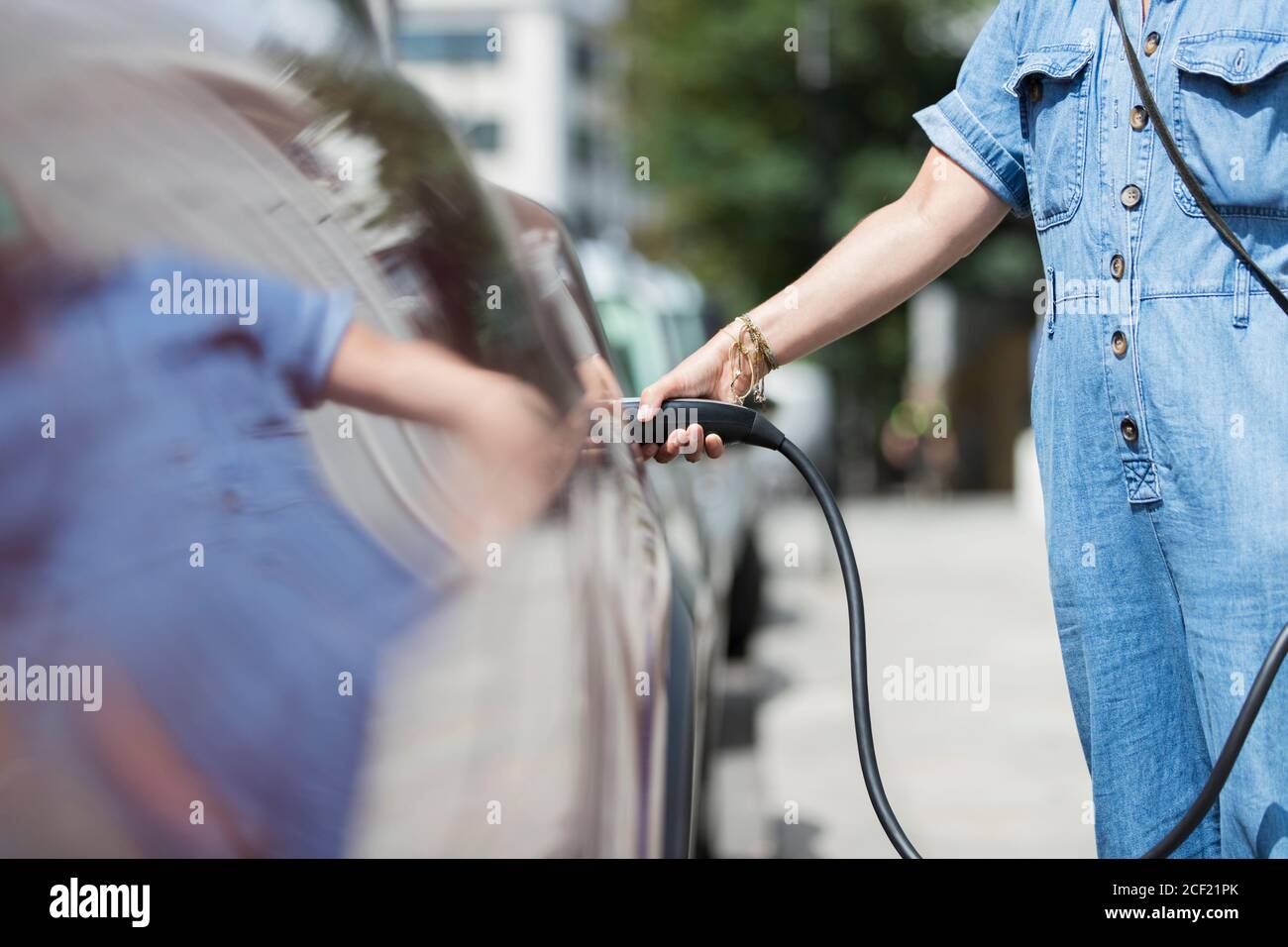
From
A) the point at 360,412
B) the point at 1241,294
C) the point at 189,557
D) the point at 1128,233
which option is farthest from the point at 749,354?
the point at 189,557

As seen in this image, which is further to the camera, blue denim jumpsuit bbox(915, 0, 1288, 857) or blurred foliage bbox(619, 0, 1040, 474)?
blurred foliage bbox(619, 0, 1040, 474)

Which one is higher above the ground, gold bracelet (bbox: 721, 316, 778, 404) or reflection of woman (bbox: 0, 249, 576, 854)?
gold bracelet (bbox: 721, 316, 778, 404)

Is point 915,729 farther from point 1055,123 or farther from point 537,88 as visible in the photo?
point 537,88

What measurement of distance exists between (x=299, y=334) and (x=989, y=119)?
104 centimetres

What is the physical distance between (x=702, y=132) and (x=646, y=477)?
25.0 m

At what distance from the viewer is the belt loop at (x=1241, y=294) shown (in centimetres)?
175

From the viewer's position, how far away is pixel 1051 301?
1936 millimetres

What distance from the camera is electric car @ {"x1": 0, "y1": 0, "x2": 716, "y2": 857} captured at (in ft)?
4.21

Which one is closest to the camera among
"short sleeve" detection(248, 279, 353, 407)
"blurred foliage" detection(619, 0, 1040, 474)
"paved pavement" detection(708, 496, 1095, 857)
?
"short sleeve" detection(248, 279, 353, 407)

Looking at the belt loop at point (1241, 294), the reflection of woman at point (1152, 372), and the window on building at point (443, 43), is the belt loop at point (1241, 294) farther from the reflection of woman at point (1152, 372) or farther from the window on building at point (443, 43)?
the window on building at point (443, 43)

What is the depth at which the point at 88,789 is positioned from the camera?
124 centimetres

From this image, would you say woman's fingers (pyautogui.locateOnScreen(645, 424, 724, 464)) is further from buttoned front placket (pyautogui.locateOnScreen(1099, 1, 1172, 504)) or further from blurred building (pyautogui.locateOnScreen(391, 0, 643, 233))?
blurred building (pyautogui.locateOnScreen(391, 0, 643, 233))

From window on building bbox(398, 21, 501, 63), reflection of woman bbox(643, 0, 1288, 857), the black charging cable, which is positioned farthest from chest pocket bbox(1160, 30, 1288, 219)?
window on building bbox(398, 21, 501, 63)

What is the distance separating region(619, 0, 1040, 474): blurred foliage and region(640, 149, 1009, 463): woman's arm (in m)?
22.8
